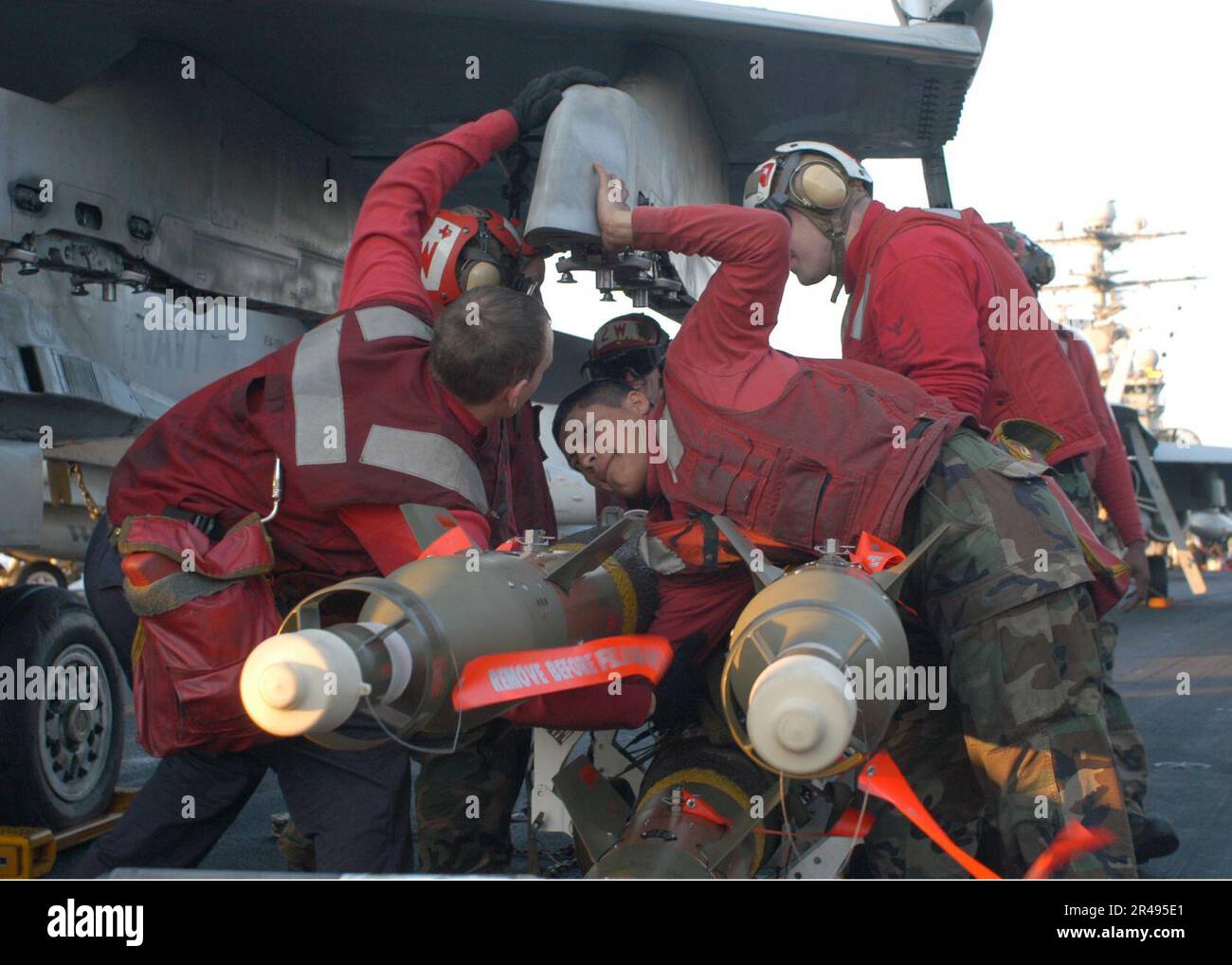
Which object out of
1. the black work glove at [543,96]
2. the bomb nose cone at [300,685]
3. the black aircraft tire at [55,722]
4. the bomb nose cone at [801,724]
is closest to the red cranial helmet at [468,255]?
the black work glove at [543,96]

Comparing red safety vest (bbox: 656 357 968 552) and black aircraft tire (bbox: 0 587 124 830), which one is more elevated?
red safety vest (bbox: 656 357 968 552)

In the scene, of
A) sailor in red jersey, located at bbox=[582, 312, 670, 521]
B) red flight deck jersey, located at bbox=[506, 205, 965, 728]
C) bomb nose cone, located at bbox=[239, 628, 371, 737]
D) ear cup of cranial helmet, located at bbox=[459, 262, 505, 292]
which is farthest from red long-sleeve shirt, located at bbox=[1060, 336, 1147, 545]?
bomb nose cone, located at bbox=[239, 628, 371, 737]

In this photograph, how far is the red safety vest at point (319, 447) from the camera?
2.71 meters

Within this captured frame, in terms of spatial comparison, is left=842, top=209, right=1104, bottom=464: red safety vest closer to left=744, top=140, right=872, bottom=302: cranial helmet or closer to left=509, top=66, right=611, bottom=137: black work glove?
left=744, top=140, right=872, bottom=302: cranial helmet

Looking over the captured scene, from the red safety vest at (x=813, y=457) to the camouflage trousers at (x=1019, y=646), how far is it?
0.54 feet

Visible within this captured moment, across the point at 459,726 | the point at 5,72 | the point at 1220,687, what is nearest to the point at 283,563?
the point at 459,726

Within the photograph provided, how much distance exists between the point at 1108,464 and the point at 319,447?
3.18 m

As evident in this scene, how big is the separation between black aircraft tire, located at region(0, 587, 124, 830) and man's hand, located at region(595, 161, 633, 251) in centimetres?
285

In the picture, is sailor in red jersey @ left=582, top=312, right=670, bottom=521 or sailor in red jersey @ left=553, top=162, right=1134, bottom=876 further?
sailor in red jersey @ left=582, top=312, right=670, bottom=521

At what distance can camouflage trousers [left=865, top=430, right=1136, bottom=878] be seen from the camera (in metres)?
2.74

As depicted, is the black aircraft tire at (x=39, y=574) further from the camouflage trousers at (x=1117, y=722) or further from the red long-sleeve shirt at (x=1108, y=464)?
the camouflage trousers at (x=1117, y=722)
